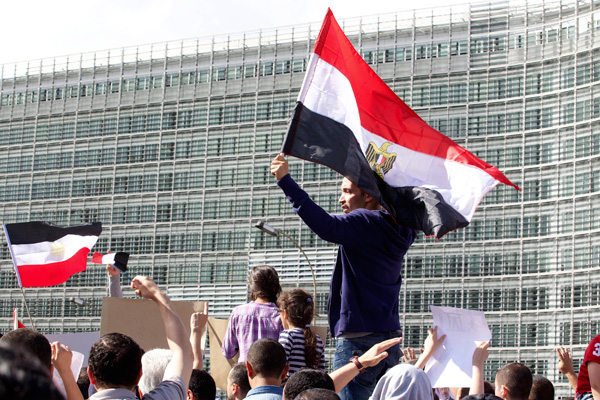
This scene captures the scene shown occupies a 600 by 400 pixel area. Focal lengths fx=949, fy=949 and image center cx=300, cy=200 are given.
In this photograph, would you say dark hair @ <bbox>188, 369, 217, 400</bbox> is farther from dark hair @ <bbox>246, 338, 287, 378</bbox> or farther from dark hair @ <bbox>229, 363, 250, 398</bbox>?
dark hair @ <bbox>246, 338, 287, 378</bbox>

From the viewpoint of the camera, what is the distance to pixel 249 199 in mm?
58500

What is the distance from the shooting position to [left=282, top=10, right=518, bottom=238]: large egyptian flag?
17.3ft

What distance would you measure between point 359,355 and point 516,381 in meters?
0.94

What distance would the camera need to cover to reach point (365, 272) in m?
5.03

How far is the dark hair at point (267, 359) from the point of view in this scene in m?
4.18

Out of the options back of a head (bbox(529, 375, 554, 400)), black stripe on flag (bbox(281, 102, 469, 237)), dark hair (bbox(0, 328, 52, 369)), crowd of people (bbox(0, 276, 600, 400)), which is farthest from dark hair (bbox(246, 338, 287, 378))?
back of a head (bbox(529, 375, 554, 400))

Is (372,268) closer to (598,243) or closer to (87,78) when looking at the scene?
(598,243)

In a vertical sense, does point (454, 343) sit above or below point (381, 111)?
below

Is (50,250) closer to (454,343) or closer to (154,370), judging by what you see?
(454,343)

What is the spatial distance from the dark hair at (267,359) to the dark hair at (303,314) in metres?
0.89

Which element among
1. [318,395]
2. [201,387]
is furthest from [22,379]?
[201,387]

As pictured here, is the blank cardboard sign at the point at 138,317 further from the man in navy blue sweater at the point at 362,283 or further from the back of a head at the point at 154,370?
the back of a head at the point at 154,370

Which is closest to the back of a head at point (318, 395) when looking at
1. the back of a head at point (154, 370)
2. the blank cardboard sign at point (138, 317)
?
the back of a head at point (154, 370)

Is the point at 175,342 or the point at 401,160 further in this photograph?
the point at 401,160
